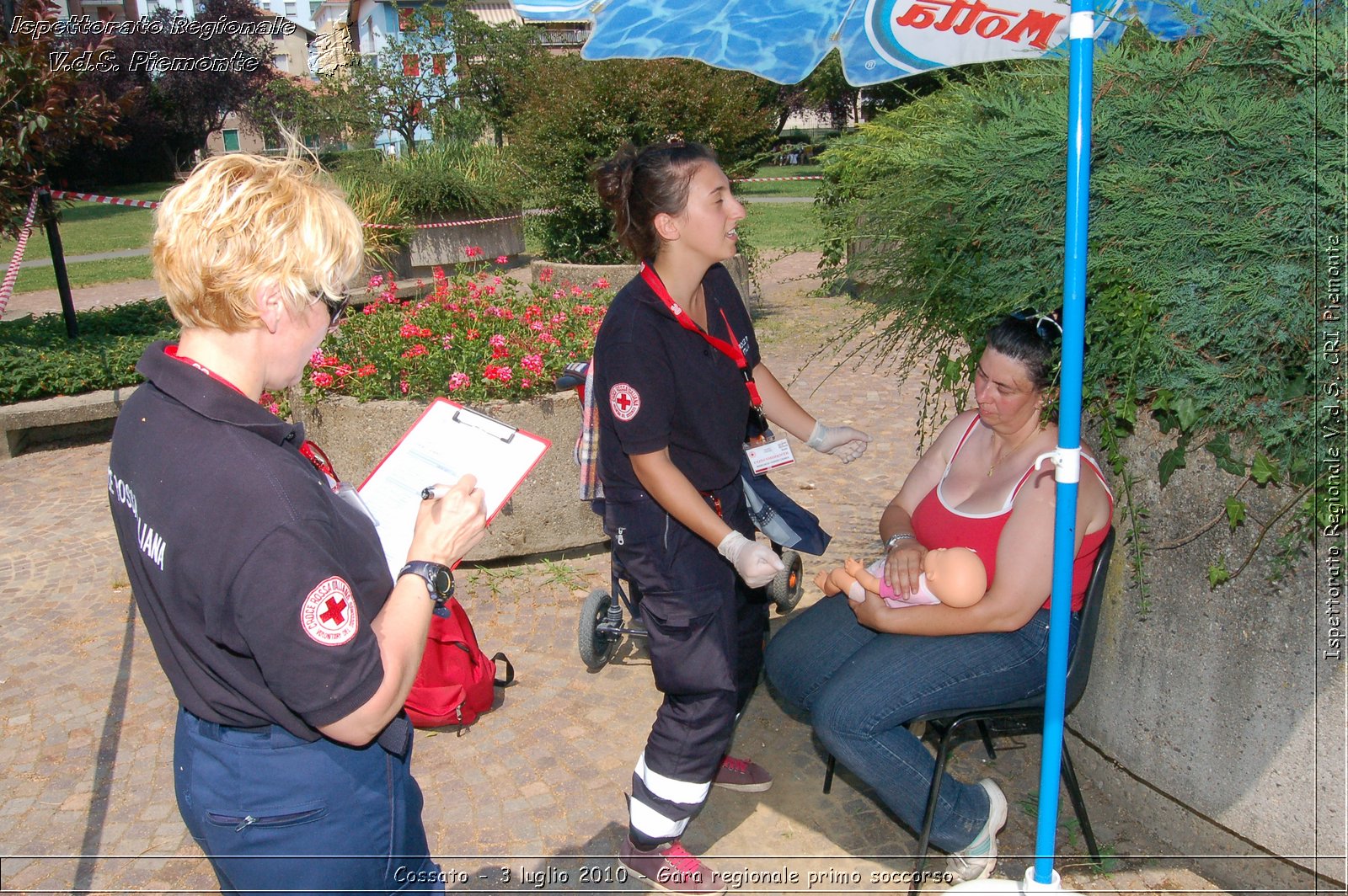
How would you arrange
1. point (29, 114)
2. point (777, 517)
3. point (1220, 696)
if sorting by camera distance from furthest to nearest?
point (29, 114) < point (777, 517) < point (1220, 696)

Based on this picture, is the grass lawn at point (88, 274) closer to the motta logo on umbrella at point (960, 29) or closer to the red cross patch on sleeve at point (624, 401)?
the motta logo on umbrella at point (960, 29)

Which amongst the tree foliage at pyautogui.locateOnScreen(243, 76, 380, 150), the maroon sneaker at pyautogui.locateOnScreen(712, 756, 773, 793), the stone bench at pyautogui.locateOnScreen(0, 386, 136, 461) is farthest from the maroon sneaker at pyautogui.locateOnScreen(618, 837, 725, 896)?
the tree foliage at pyautogui.locateOnScreen(243, 76, 380, 150)

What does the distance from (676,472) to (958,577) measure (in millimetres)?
794

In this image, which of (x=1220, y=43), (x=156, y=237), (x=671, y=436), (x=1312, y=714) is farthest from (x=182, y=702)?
(x=1220, y=43)

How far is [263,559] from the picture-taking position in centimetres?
150

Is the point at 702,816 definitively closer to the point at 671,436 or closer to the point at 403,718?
the point at 671,436

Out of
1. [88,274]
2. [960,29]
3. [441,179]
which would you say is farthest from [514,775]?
[88,274]

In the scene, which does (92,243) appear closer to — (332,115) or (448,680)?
(332,115)

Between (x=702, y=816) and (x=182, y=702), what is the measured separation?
1928 millimetres

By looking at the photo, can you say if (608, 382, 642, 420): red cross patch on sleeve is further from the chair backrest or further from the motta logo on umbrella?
the motta logo on umbrella

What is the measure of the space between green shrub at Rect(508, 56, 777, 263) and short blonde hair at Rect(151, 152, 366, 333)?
7237 mm

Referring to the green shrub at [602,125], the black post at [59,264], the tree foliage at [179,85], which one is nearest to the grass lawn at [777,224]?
the green shrub at [602,125]

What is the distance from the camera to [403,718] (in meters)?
1.91

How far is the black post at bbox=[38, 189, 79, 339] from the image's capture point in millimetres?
8125
